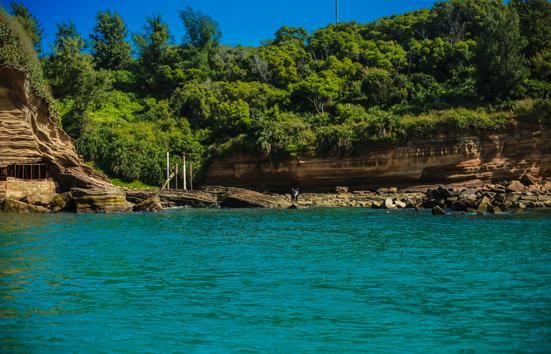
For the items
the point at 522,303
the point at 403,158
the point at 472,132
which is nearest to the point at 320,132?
the point at 403,158

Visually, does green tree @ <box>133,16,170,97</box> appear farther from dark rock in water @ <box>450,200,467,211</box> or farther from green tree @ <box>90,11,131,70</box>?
dark rock in water @ <box>450,200,467,211</box>

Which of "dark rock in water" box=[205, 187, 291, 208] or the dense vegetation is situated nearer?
"dark rock in water" box=[205, 187, 291, 208]

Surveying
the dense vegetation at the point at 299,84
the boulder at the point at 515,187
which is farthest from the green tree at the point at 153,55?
the boulder at the point at 515,187

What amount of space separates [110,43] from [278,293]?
75822 millimetres

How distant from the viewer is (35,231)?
70.7 ft

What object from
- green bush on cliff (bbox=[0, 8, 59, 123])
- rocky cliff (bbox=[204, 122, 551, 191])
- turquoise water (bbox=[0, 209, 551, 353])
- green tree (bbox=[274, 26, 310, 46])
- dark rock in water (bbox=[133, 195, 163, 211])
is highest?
green tree (bbox=[274, 26, 310, 46])

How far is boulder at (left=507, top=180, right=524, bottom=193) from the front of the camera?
37016 mm

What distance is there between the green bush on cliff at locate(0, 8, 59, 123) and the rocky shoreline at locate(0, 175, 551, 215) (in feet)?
23.9

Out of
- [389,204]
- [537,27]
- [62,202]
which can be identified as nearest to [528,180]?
[389,204]

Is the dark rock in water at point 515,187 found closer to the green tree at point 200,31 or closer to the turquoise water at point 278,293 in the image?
the turquoise water at point 278,293

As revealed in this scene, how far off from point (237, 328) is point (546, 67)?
48100 millimetres

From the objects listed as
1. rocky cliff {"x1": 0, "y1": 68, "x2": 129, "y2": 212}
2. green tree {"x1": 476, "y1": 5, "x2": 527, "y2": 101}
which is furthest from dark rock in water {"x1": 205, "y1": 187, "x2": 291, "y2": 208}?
green tree {"x1": 476, "y1": 5, "x2": 527, "y2": 101}

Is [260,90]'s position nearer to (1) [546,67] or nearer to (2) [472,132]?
(2) [472,132]

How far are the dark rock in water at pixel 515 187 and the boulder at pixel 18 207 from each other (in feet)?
109
